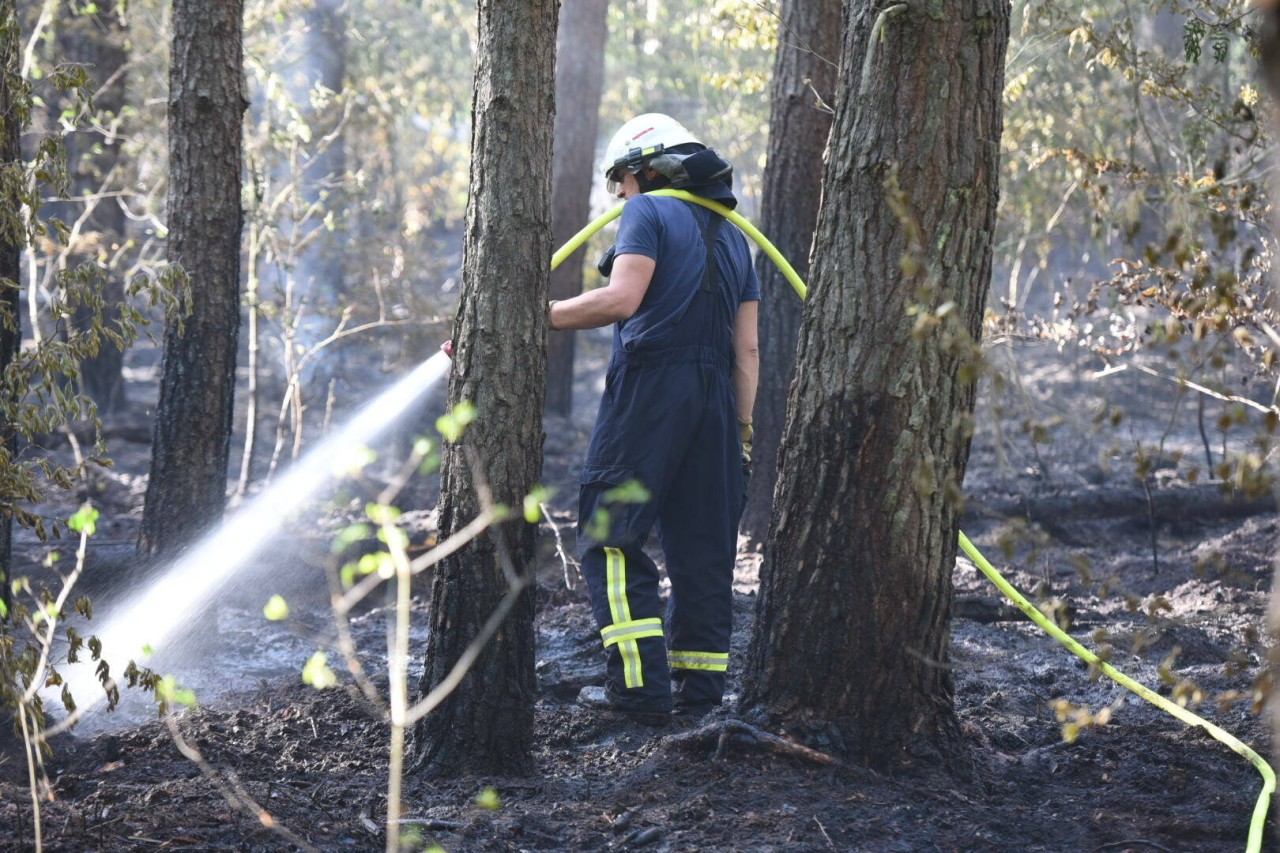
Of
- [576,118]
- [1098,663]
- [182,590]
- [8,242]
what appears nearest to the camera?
[1098,663]

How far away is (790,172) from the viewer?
6383mm

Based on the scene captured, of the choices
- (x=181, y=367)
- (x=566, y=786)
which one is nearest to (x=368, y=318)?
(x=181, y=367)

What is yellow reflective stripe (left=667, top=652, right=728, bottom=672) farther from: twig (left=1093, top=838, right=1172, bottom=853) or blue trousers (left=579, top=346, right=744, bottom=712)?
twig (left=1093, top=838, right=1172, bottom=853)

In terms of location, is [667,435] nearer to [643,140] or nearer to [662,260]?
[662,260]

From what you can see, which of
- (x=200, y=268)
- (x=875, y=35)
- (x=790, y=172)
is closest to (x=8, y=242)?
(x=200, y=268)

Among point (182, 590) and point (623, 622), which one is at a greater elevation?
point (623, 622)

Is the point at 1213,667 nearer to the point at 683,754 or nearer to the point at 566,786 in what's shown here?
the point at 683,754

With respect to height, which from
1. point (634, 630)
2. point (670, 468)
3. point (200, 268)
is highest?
point (200, 268)

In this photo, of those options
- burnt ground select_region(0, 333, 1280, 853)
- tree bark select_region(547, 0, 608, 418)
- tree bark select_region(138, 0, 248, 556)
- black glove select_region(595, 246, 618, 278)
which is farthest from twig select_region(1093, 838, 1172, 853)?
tree bark select_region(547, 0, 608, 418)

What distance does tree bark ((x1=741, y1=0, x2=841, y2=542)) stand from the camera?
6.29 metres

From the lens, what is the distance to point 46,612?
8.52 feet

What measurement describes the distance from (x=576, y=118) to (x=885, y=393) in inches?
301

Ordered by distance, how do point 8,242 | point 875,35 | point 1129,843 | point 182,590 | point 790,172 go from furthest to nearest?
1. point 790,172
2. point 182,590
3. point 8,242
4. point 875,35
5. point 1129,843

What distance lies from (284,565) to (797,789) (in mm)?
4261
